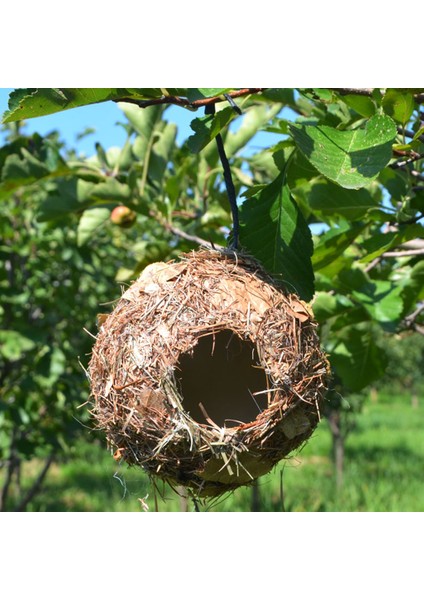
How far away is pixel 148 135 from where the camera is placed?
8.85ft

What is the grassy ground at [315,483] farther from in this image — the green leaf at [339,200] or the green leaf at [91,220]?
the green leaf at [339,200]

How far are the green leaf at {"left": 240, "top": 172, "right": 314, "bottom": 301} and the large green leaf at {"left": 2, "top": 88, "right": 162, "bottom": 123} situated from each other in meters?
0.41

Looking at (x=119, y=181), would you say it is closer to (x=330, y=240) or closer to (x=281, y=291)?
(x=330, y=240)

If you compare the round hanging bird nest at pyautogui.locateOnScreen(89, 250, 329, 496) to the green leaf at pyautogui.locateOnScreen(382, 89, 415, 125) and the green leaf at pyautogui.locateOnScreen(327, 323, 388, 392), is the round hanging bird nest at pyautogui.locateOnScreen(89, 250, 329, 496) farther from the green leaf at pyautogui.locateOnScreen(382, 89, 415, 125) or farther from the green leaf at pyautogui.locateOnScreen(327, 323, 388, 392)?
the green leaf at pyautogui.locateOnScreen(327, 323, 388, 392)

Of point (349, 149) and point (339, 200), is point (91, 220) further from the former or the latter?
point (349, 149)

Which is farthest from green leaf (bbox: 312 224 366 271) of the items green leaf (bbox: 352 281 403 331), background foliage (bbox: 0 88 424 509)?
green leaf (bbox: 352 281 403 331)

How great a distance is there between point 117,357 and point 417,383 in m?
27.5

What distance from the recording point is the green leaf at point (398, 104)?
1.44 metres

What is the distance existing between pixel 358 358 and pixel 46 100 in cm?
150

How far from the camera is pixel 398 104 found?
147cm

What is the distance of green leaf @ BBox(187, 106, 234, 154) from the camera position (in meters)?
1.30

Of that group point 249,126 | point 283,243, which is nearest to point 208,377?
point 283,243

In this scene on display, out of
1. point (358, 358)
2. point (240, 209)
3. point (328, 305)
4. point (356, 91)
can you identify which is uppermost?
point (356, 91)

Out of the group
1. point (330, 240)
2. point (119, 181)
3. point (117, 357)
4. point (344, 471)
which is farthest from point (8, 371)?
point (344, 471)
